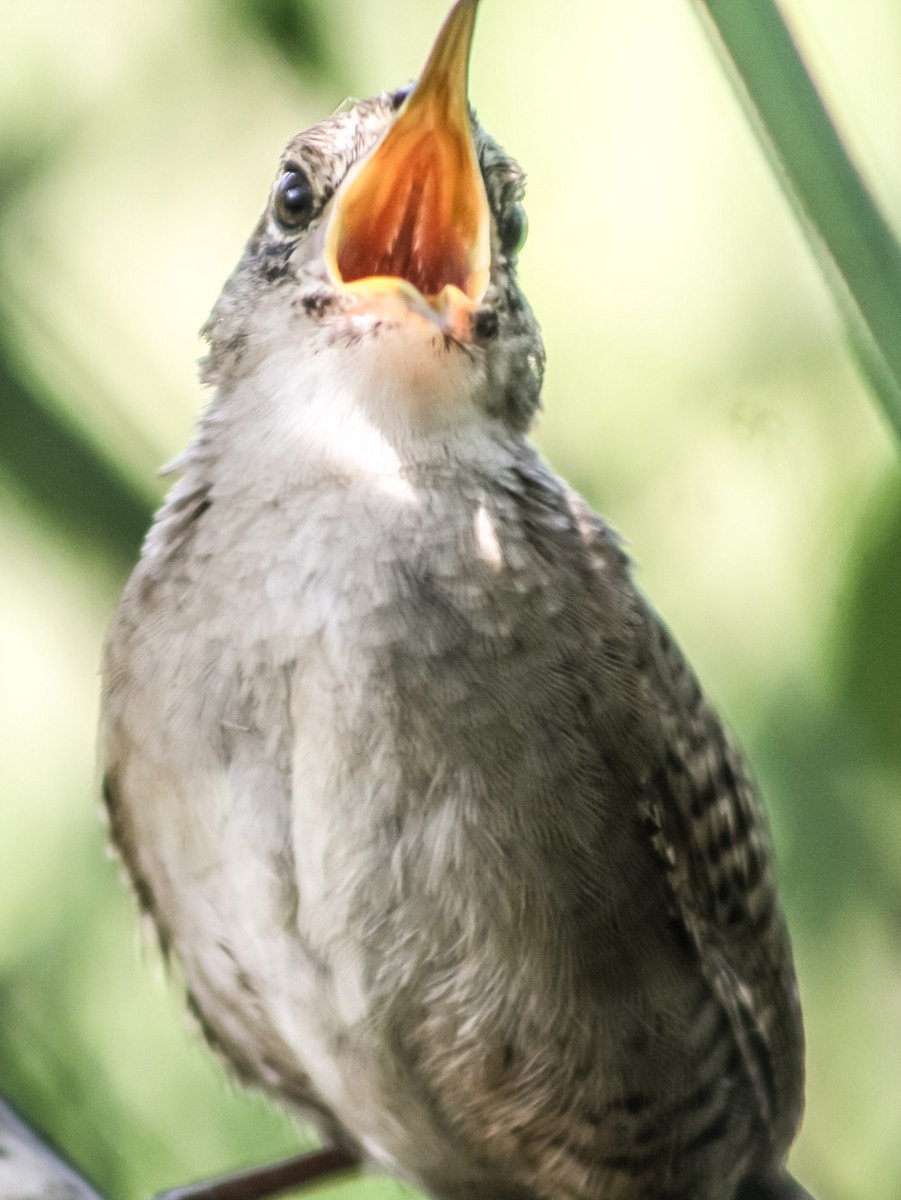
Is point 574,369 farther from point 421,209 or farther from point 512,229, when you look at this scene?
point 421,209

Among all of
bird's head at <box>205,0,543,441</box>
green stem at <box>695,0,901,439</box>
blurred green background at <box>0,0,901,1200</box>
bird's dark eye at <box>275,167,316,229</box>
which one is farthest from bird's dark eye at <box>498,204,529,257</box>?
green stem at <box>695,0,901,439</box>

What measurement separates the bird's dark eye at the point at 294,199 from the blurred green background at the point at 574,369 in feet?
1.28

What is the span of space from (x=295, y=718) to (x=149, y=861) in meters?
0.33

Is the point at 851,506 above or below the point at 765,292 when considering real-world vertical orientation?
below

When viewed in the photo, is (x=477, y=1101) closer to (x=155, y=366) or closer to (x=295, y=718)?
(x=295, y=718)

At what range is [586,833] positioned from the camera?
1.56 m

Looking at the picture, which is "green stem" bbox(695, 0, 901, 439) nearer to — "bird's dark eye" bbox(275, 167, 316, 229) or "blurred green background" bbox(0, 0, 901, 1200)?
"bird's dark eye" bbox(275, 167, 316, 229)

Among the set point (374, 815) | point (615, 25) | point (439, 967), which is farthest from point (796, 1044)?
point (615, 25)

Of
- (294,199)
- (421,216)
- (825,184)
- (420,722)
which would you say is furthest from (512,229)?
(825,184)

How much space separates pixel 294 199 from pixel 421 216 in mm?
152

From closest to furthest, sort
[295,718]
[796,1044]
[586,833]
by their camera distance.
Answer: [295,718]
[586,833]
[796,1044]

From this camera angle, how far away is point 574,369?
82.8 inches

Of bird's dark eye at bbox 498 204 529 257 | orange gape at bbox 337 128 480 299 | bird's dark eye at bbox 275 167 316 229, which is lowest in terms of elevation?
bird's dark eye at bbox 498 204 529 257

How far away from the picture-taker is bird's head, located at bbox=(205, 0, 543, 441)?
1.46 meters
